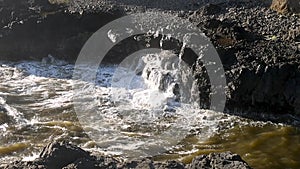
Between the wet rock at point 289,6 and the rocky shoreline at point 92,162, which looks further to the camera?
the wet rock at point 289,6

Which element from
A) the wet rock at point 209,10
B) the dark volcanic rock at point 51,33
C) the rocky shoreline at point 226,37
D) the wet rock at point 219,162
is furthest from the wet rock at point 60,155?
the wet rock at point 209,10

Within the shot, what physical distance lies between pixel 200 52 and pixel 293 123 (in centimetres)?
349

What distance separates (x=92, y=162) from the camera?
20.3 feet

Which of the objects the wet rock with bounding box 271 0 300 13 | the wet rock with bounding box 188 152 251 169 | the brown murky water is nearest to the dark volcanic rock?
the brown murky water

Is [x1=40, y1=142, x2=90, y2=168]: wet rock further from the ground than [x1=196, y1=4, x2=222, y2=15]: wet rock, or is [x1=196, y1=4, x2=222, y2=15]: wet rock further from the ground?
[x1=196, y1=4, x2=222, y2=15]: wet rock

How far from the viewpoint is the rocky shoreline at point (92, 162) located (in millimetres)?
6152

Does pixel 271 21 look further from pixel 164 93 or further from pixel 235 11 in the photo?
pixel 164 93

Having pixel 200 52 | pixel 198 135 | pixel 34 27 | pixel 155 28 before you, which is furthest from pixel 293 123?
pixel 34 27

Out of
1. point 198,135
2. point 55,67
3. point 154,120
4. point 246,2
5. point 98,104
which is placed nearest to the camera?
point 198,135

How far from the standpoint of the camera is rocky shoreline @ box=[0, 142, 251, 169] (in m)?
6.15

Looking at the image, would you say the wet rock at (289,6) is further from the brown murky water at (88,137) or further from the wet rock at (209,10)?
the brown murky water at (88,137)

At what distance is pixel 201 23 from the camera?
15867mm

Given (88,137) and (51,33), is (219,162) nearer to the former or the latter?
(88,137)

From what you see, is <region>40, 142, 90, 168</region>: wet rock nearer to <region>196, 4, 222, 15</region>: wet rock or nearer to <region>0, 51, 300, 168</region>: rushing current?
<region>0, 51, 300, 168</region>: rushing current
